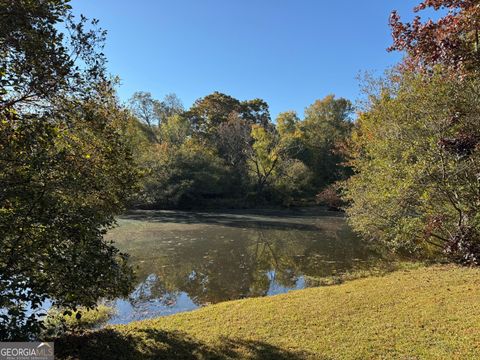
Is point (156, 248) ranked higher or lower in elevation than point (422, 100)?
lower

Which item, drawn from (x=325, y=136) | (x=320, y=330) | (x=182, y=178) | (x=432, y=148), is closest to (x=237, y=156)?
(x=182, y=178)

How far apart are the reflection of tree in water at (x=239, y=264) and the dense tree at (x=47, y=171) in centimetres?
723

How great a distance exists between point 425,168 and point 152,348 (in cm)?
921

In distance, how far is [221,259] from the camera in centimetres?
1725

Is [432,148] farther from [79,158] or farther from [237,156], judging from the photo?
Answer: [237,156]

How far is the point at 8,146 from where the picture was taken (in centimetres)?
425

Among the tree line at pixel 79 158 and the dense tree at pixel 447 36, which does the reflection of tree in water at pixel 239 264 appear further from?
the dense tree at pixel 447 36

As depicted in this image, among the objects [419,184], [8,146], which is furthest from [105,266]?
[419,184]

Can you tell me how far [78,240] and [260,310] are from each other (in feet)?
17.7

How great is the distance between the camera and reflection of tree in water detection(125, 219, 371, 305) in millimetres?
12688

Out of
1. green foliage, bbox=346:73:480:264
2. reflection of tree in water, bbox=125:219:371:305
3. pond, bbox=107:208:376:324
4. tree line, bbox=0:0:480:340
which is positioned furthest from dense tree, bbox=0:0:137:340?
reflection of tree in water, bbox=125:219:371:305

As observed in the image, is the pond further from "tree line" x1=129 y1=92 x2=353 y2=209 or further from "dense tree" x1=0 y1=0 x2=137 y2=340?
"tree line" x1=129 y1=92 x2=353 y2=209

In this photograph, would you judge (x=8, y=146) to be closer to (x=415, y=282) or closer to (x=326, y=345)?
(x=326, y=345)

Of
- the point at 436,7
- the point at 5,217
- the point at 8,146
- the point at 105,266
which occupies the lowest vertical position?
the point at 105,266
